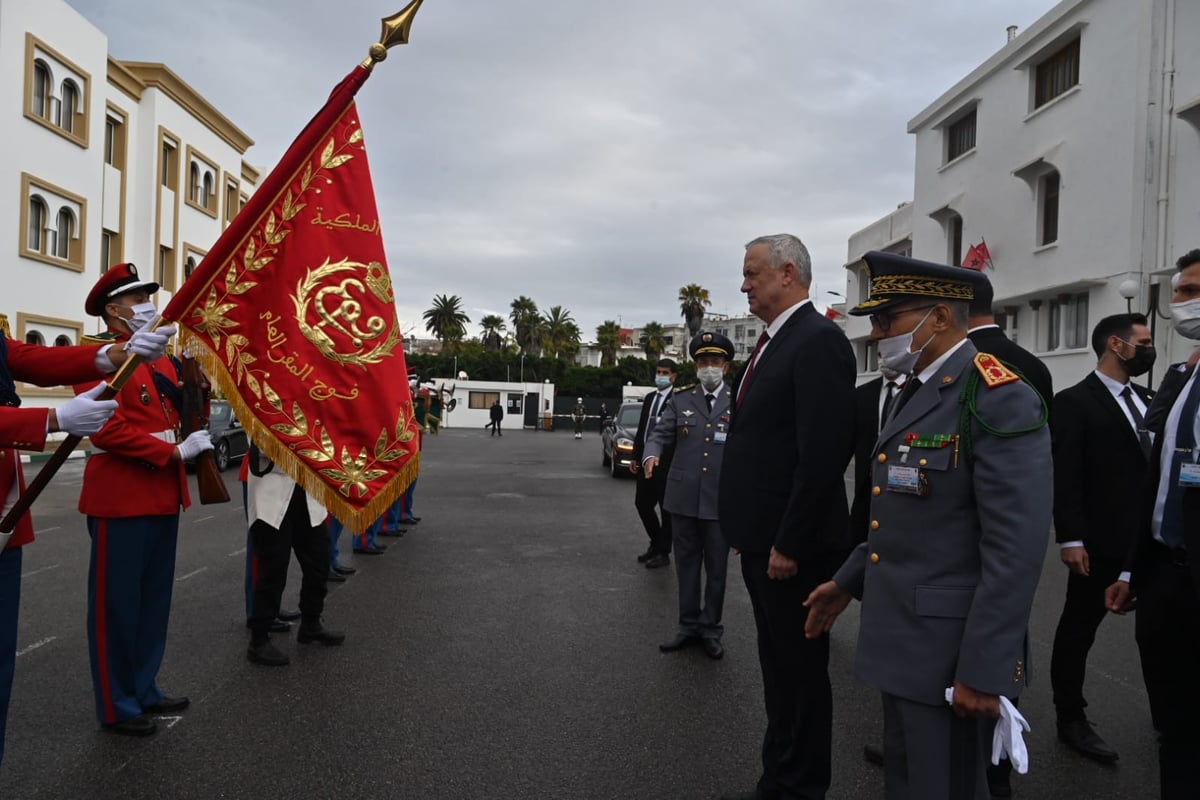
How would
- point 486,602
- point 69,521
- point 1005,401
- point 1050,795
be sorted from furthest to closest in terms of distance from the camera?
point 69,521 → point 486,602 → point 1050,795 → point 1005,401

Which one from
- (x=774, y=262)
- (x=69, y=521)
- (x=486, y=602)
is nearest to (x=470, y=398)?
(x=69, y=521)

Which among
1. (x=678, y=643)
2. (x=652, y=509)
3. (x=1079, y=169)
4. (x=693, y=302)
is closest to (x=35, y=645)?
(x=678, y=643)

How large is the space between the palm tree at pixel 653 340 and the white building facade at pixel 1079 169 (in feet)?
178

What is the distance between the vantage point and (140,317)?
3609 mm

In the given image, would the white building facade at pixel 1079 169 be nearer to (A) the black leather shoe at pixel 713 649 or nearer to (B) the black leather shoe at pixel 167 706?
(A) the black leather shoe at pixel 713 649

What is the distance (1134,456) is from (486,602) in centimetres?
460

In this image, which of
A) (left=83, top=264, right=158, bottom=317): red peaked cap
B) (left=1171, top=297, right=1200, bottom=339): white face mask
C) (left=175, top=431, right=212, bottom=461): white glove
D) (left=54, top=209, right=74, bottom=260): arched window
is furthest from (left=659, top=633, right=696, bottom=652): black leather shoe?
(left=54, top=209, right=74, bottom=260): arched window

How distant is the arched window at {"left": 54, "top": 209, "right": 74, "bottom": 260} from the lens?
21594mm

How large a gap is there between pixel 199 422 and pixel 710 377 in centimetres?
357

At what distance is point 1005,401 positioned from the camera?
2.18m

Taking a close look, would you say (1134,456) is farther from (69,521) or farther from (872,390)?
(69,521)

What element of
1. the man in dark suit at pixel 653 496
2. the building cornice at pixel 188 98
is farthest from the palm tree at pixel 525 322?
the man in dark suit at pixel 653 496

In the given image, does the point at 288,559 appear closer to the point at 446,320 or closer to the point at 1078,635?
the point at 1078,635

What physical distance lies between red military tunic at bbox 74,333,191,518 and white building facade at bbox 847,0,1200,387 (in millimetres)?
14883
